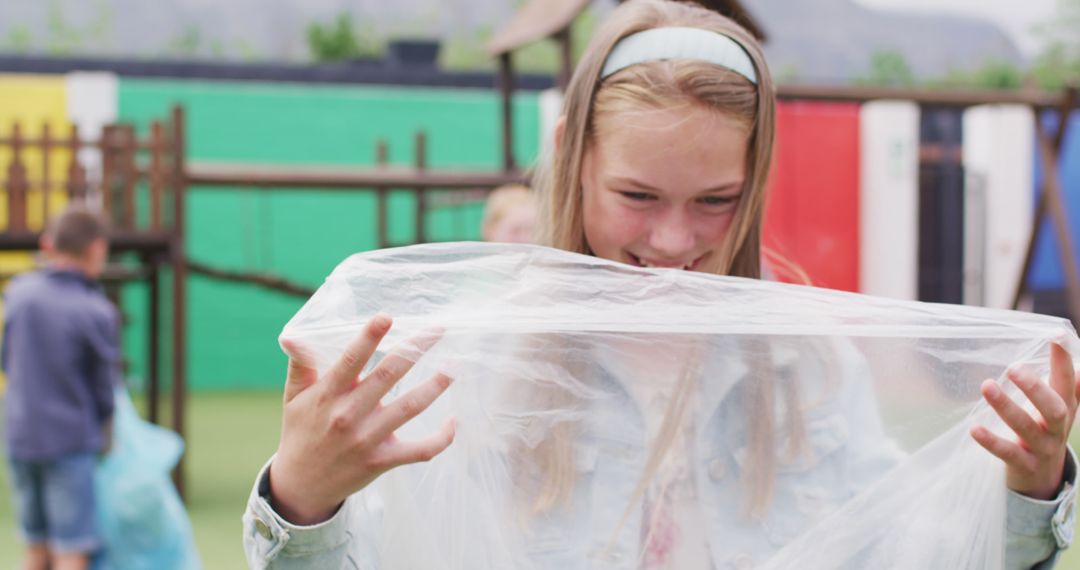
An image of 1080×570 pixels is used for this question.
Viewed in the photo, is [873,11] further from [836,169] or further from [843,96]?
[843,96]

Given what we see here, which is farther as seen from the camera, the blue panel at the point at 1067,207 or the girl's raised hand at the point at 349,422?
the blue panel at the point at 1067,207

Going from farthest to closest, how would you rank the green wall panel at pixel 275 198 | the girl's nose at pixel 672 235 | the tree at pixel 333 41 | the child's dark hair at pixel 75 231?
the tree at pixel 333 41 → the green wall panel at pixel 275 198 → the child's dark hair at pixel 75 231 → the girl's nose at pixel 672 235

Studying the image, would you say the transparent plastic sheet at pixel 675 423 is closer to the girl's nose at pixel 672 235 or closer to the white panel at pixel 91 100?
the girl's nose at pixel 672 235

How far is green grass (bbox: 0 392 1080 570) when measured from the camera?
18.2ft

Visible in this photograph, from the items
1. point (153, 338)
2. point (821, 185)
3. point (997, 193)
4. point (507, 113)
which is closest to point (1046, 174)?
point (507, 113)

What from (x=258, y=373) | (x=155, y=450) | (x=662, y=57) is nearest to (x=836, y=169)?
(x=258, y=373)

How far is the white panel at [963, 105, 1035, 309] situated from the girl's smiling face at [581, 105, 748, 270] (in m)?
11.5

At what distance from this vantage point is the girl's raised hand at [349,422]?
109 cm

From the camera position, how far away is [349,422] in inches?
43.0

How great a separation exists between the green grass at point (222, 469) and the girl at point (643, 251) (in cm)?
261

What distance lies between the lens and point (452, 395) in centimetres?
131

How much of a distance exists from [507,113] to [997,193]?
256 inches

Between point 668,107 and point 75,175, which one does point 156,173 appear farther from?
point 668,107

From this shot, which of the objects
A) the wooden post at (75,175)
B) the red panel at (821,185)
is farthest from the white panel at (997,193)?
the wooden post at (75,175)
